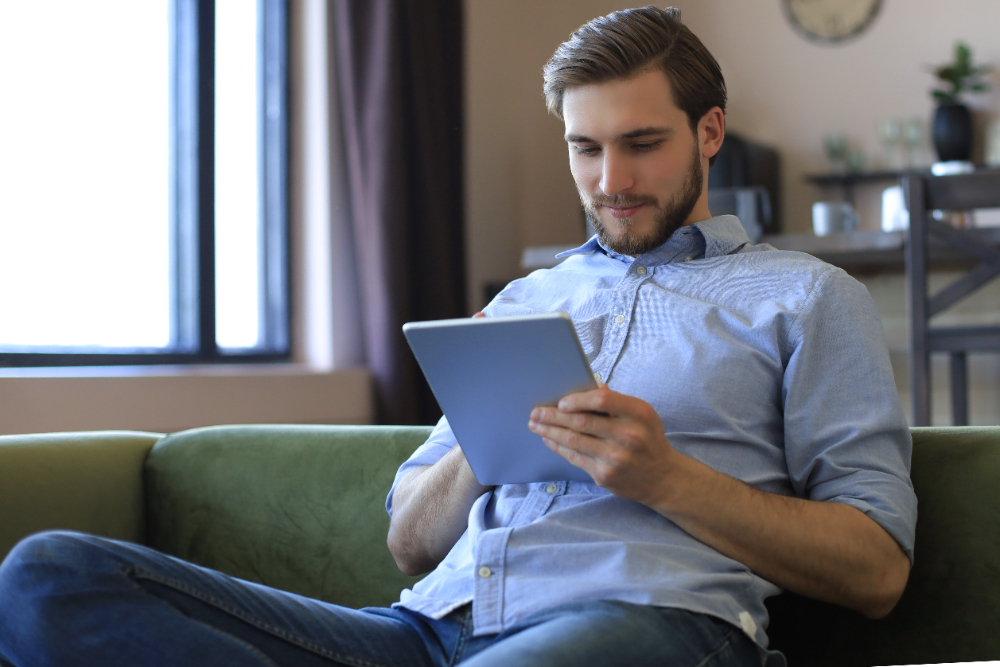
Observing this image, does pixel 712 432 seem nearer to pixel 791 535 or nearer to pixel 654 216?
pixel 791 535

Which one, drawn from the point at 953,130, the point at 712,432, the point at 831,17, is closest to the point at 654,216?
the point at 712,432

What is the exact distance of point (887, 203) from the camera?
3.17 meters

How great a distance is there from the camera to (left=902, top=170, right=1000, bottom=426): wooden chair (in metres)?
2.37

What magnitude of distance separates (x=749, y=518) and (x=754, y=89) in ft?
14.6

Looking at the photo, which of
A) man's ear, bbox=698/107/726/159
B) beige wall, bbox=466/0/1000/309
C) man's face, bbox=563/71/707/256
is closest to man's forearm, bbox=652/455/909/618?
man's face, bbox=563/71/707/256

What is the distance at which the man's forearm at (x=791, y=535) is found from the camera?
87 centimetres

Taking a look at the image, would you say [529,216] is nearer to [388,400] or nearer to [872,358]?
[388,400]

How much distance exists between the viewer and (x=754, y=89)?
495 centimetres

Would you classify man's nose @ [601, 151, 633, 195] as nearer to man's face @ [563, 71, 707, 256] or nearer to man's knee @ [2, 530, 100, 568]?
man's face @ [563, 71, 707, 256]


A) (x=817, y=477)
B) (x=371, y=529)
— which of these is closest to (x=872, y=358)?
(x=817, y=477)

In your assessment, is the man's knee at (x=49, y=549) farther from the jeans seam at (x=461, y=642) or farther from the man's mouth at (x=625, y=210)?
the man's mouth at (x=625, y=210)

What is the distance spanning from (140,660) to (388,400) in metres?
2.18

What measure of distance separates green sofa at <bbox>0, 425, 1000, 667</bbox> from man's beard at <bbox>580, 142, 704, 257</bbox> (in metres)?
0.36

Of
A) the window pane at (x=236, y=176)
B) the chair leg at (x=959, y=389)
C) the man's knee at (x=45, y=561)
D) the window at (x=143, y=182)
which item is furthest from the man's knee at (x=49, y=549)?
the chair leg at (x=959, y=389)
